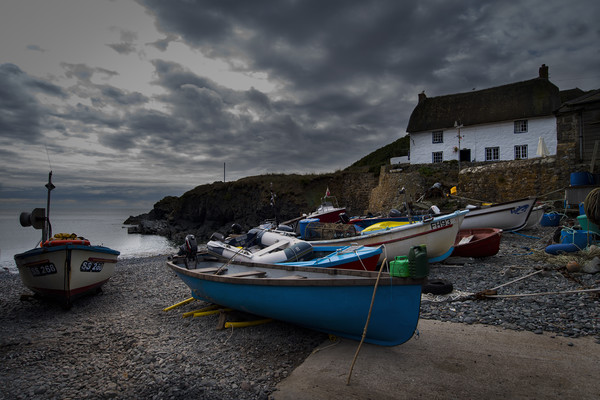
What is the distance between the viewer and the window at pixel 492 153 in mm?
27828

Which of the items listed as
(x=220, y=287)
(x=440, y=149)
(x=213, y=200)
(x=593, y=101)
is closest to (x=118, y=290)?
(x=220, y=287)

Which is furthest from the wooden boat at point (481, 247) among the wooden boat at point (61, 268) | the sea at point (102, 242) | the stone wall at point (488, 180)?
the sea at point (102, 242)

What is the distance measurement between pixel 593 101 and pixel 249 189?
101ft

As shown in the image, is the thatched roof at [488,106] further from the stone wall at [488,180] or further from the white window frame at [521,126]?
the stone wall at [488,180]

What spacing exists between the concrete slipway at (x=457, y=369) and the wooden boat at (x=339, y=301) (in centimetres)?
33

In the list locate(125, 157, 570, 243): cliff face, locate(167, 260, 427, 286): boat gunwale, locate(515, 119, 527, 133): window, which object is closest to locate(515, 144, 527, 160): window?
locate(515, 119, 527, 133): window

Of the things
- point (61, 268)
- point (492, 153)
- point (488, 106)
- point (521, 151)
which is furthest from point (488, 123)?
point (61, 268)

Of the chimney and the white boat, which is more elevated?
the chimney

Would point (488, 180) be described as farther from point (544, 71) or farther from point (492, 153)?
point (544, 71)

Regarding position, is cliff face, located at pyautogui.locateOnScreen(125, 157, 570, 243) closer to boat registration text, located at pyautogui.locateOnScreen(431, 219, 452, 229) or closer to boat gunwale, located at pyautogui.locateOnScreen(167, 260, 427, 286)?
boat registration text, located at pyautogui.locateOnScreen(431, 219, 452, 229)

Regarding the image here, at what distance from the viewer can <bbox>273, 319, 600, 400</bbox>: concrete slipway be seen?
3324mm

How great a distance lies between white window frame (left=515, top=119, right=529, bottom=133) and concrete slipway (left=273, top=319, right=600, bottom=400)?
27791 millimetres

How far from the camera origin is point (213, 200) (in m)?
41.2

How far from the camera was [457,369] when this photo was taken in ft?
12.3
